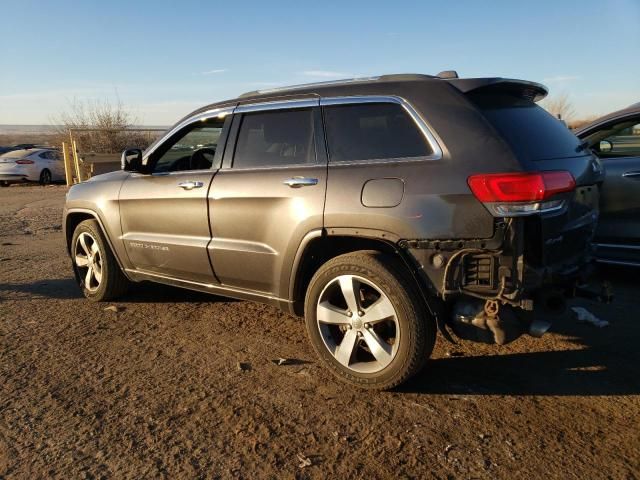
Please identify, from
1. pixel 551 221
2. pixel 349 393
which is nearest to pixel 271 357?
pixel 349 393

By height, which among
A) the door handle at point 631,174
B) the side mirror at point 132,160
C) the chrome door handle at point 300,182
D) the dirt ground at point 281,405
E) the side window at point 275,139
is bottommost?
the dirt ground at point 281,405

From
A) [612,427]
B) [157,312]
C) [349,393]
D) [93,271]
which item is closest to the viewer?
[612,427]

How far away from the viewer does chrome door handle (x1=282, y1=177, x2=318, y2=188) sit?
3619 mm

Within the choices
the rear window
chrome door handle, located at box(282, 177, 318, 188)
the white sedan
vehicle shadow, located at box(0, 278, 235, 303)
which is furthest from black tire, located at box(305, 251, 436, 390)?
the white sedan

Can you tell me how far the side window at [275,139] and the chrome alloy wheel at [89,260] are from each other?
6.81ft

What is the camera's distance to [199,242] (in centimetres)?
436

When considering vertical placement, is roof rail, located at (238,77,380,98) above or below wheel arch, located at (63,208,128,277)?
above

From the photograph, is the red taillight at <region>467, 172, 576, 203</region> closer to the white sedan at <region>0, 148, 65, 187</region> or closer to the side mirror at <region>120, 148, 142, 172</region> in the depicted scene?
the side mirror at <region>120, 148, 142, 172</region>

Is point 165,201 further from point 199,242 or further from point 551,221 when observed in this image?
point 551,221

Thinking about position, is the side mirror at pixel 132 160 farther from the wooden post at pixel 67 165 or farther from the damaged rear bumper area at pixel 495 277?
the wooden post at pixel 67 165

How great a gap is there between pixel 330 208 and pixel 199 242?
137cm

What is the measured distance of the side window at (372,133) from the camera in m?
3.37

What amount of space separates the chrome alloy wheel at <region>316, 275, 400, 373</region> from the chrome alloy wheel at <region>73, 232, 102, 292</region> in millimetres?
2777

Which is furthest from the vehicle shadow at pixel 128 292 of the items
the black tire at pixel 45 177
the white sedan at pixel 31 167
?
the black tire at pixel 45 177
